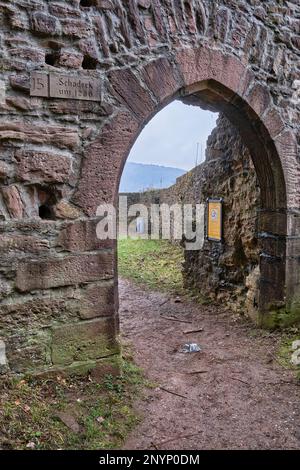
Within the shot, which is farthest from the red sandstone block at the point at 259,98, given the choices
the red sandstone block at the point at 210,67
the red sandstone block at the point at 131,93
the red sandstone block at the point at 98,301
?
the red sandstone block at the point at 98,301

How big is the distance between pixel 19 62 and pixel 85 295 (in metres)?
1.66

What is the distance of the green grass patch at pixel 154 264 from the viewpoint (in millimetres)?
6810

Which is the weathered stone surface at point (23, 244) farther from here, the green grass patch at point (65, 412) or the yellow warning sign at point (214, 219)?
the yellow warning sign at point (214, 219)

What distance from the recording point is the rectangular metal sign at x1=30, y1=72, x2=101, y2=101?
2405mm

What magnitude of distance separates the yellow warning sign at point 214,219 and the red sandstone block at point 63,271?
9.01 feet

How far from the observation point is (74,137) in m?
2.53

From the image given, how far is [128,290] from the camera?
6.40m

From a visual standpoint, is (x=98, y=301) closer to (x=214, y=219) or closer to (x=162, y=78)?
(x=162, y=78)

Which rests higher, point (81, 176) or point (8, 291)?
point (81, 176)

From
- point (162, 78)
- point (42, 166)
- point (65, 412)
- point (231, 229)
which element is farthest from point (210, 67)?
point (65, 412)

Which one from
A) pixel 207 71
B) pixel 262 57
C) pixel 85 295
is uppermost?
pixel 262 57

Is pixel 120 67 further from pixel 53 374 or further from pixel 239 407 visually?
pixel 239 407

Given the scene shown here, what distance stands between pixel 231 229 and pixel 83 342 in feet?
9.65
